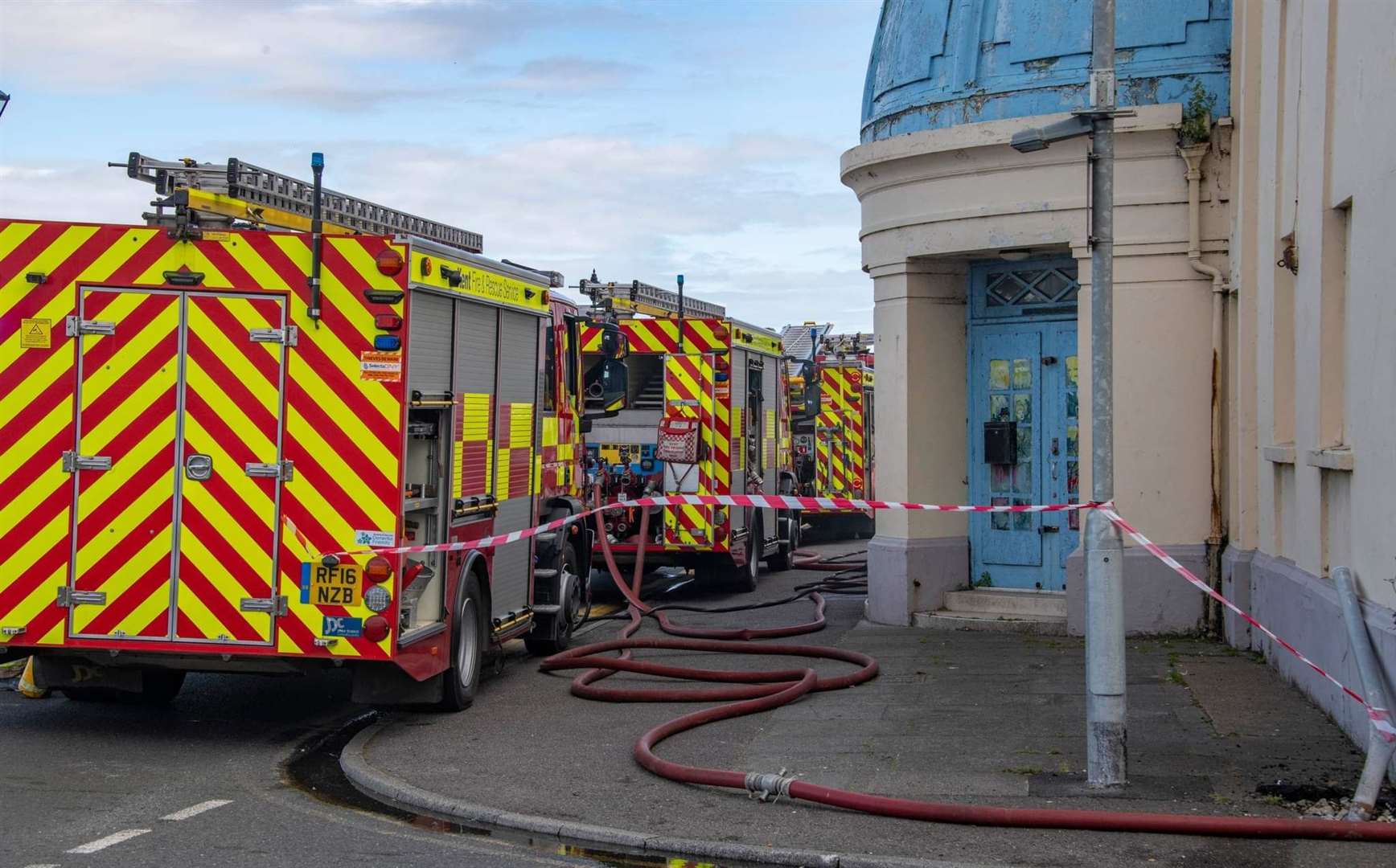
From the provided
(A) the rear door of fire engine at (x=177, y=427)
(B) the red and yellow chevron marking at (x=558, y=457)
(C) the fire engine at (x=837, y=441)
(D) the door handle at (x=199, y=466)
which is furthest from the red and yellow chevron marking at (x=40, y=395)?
(C) the fire engine at (x=837, y=441)

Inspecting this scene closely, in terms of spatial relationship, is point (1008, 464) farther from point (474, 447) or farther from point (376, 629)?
point (376, 629)

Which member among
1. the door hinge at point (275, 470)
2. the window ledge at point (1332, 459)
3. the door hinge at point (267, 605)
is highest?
the window ledge at point (1332, 459)

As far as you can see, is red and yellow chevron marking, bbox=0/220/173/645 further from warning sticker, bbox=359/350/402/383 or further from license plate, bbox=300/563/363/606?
license plate, bbox=300/563/363/606

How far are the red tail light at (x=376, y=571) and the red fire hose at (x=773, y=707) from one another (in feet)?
5.76

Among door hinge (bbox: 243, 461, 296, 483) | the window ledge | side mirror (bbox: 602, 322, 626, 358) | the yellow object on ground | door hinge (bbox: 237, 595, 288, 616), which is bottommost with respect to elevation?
the yellow object on ground

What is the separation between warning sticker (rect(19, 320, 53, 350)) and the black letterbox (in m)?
8.42

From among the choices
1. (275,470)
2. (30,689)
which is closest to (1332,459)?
(275,470)

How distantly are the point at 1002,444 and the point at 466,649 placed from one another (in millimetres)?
5979

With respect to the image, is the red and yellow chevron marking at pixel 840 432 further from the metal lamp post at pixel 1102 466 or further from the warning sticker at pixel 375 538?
the metal lamp post at pixel 1102 466

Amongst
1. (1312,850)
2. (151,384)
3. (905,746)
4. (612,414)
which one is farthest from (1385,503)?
(612,414)

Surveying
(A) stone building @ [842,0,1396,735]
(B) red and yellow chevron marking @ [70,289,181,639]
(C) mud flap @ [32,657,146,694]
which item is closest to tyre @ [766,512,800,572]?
(A) stone building @ [842,0,1396,735]

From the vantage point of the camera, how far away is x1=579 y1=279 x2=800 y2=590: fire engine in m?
17.4

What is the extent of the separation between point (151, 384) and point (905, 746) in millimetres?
4861

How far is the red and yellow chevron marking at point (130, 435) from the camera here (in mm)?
9219
